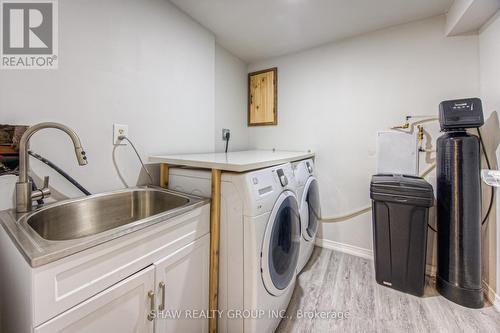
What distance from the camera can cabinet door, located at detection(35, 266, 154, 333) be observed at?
2.08 ft

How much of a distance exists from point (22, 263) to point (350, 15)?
2.41 metres

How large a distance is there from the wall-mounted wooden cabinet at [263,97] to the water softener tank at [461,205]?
1.56 meters

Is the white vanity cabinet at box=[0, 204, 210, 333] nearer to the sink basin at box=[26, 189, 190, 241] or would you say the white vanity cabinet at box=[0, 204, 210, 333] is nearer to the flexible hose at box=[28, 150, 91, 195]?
Result: the sink basin at box=[26, 189, 190, 241]

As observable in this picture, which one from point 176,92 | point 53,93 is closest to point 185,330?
point 53,93

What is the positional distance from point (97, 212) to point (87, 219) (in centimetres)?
6

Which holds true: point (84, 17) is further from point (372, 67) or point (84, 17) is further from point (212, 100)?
point (372, 67)

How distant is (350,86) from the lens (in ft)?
6.84

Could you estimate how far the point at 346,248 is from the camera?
7.15 feet

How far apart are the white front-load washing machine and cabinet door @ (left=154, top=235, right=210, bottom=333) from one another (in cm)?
10

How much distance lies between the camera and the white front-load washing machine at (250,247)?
1072 millimetres

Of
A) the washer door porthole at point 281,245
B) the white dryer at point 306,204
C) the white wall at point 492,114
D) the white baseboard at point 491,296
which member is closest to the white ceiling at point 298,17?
the white wall at point 492,114

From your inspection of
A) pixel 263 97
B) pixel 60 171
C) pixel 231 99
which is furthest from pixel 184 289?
pixel 263 97
